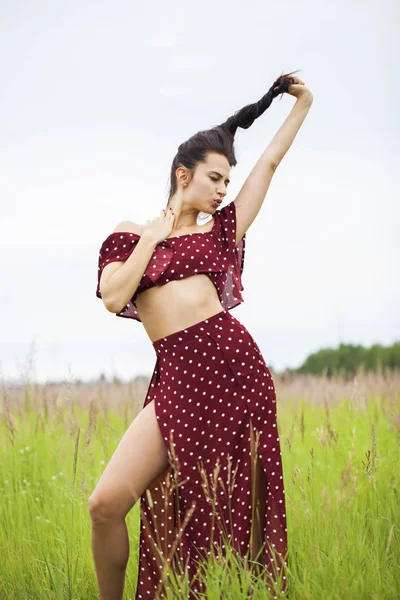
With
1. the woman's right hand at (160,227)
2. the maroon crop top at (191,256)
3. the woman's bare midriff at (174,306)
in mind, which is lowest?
the woman's bare midriff at (174,306)

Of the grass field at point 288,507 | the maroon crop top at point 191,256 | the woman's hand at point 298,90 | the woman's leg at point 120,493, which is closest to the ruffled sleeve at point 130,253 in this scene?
the maroon crop top at point 191,256

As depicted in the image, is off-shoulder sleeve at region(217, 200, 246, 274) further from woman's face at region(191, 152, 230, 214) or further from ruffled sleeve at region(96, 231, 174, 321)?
ruffled sleeve at region(96, 231, 174, 321)

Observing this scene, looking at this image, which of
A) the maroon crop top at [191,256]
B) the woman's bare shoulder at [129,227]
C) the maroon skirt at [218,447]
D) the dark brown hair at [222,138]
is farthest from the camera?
the dark brown hair at [222,138]

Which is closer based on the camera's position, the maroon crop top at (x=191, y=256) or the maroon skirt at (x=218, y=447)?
the maroon skirt at (x=218, y=447)

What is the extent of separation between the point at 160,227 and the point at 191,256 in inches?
7.4

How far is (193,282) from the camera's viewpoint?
122 inches

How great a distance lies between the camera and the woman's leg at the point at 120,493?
279cm

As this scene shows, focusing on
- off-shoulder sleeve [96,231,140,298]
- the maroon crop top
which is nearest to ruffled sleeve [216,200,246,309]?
the maroon crop top

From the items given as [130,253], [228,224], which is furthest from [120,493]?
[228,224]

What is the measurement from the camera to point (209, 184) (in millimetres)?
3248

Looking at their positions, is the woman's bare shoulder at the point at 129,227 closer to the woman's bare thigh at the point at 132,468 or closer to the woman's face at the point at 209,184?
the woman's face at the point at 209,184

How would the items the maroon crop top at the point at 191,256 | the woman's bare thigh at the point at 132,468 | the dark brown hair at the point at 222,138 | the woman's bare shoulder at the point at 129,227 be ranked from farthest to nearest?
the dark brown hair at the point at 222,138
the woman's bare shoulder at the point at 129,227
the maroon crop top at the point at 191,256
the woman's bare thigh at the point at 132,468

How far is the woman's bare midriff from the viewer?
9.96 feet

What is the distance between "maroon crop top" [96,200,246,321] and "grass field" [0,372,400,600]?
75 cm
